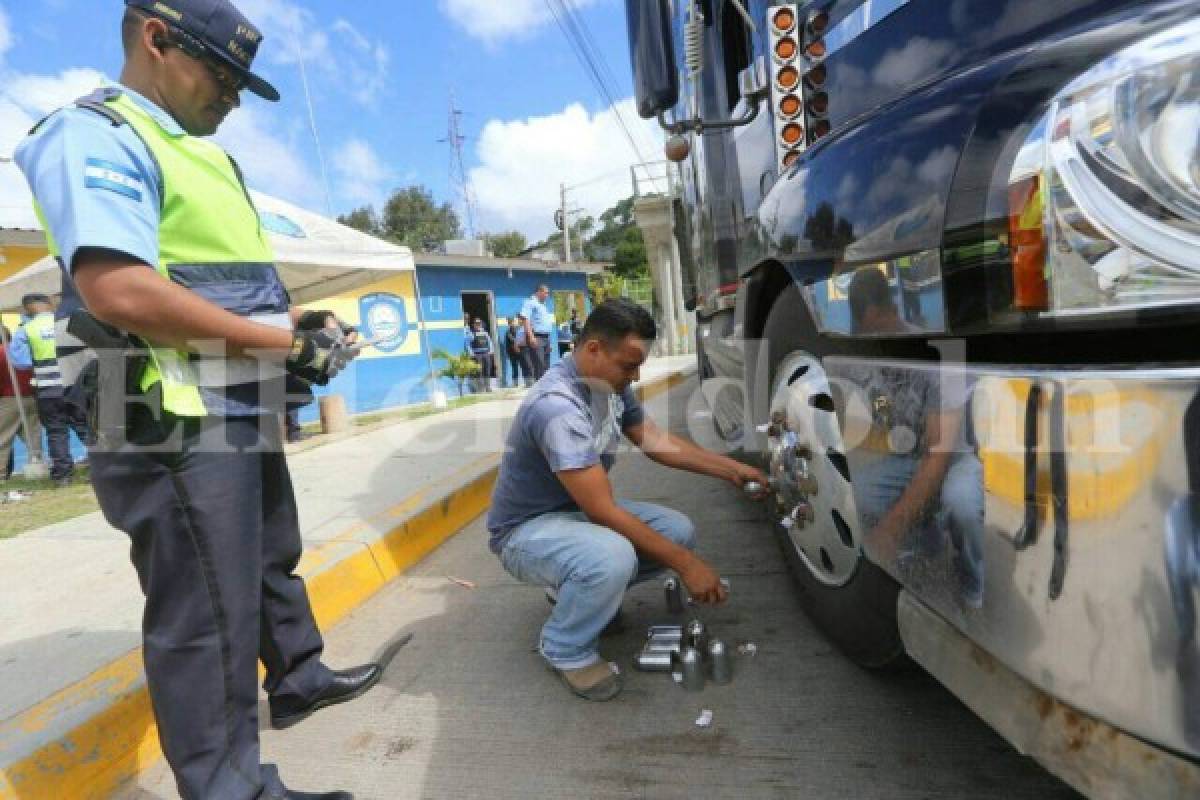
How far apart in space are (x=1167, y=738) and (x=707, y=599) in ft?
4.15

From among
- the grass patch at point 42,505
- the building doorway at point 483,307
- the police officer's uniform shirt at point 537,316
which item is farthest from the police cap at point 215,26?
the building doorway at point 483,307

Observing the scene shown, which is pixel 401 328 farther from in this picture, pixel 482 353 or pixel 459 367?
pixel 459 367

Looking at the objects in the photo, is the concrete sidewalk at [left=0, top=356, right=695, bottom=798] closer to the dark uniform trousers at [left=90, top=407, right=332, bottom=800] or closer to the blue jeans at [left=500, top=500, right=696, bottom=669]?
the dark uniform trousers at [left=90, top=407, right=332, bottom=800]

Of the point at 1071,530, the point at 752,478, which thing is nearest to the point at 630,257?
the point at 752,478

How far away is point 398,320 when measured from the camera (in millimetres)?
13883

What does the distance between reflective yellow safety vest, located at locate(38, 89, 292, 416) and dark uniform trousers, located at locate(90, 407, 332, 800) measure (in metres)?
0.09

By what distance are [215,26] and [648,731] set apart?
1.83 metres

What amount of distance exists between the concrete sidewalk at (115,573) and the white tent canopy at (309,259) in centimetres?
205

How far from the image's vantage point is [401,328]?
13.6 m

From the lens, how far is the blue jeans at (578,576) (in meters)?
1.95

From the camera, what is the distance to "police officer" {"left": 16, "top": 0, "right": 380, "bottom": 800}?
127 centimetres

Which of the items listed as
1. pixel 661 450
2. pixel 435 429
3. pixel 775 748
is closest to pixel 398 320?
pixel 435 429

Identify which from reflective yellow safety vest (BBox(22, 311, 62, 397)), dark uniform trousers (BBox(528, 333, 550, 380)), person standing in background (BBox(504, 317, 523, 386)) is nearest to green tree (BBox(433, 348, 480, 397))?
person standing in background (BBox(504, 317, 523, 386))

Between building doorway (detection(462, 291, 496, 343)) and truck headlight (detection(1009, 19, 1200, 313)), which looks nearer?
truck headlight (detection(1009, 19, 1200, 313))
